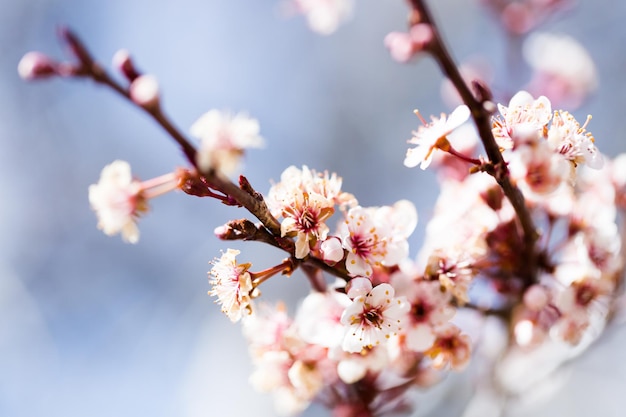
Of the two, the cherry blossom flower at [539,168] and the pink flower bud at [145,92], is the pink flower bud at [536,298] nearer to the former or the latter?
the cherry blossom flower at [539,168]

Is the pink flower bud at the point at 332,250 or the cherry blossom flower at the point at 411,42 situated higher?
the cherry blossom flower at the point at 411,42

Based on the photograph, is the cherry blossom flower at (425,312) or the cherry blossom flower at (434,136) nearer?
the cherry blossom flower at (434,136)

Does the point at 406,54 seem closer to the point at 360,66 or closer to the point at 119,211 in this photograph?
the point at 119,211

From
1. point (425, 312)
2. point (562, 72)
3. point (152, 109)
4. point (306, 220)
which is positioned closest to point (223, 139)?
point (152, 109)

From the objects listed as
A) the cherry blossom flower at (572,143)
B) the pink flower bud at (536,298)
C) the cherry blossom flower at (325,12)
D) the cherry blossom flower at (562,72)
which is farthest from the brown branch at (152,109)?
the cherry blossom flower at (562,72)

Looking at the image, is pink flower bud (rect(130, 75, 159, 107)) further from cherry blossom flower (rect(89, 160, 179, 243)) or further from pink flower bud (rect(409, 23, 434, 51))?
pink flower bud (rect(409, 23, 434, 51))

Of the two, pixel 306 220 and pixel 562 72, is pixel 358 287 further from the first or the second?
pixel 562 72

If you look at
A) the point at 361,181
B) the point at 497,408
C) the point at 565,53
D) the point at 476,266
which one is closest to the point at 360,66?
the point at 361,181

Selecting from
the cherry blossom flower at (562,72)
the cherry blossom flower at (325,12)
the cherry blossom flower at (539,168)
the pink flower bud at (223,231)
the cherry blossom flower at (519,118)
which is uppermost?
the cherry blossom flower at (325,12)
